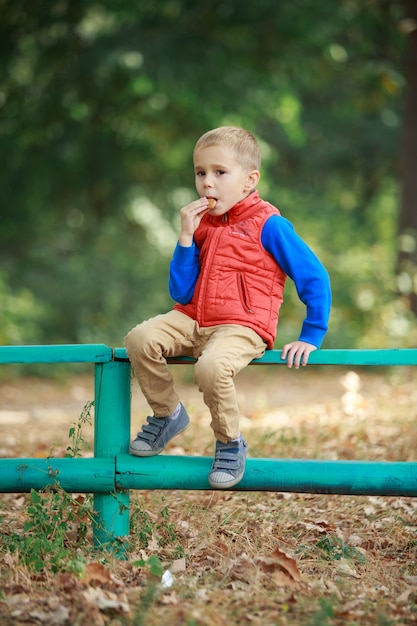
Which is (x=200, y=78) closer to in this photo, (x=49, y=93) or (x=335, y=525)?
(x=49, y=93)

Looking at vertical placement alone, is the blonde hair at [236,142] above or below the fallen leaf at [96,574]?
above

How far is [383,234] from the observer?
18094 mm

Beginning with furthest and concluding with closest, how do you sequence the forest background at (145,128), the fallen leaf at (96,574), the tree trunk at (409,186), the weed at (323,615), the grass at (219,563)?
the forest background at (145,128), the tree trunk at (409,186), the fallen leaf at (96,574), the grass at (219,563), the weed at (323,615)

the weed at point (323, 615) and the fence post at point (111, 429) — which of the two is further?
the fence post at point (111, 429)

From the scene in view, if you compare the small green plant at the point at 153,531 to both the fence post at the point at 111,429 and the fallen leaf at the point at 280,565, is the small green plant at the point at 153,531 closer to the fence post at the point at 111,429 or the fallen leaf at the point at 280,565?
the fence post at the point at 111,429

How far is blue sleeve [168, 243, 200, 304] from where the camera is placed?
3.57 metres

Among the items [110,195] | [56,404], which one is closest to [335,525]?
[56,404]

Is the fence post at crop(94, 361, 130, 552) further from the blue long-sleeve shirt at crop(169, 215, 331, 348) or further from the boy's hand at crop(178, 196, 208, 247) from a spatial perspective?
the blue long-sleeve shirt at crop(169, 215, 331, 348)

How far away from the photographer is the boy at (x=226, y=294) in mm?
3416

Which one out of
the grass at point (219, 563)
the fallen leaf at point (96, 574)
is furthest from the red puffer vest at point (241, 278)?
the fallen leaf at point (96, 574)

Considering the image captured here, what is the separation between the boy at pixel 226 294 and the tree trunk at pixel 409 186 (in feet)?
21.4

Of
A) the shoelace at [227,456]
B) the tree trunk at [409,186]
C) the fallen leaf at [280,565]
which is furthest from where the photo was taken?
the tree trunk at [409,186]

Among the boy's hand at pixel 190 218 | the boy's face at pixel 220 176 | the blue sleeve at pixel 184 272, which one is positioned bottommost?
the blue sleeve at pixel 184 272

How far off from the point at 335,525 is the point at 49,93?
344 inches
